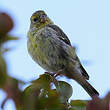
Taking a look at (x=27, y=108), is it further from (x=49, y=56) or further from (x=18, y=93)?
(x=49, y=56)

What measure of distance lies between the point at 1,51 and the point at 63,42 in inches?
143

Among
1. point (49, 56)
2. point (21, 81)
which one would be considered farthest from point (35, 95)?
point (49, 56)

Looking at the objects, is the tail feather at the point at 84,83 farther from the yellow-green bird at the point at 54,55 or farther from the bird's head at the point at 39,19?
the bird's head at the point at 39,19

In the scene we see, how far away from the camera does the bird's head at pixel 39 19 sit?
460 cm

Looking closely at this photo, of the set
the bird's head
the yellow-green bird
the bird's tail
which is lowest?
the bird's tail

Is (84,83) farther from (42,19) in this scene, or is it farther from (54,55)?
(42,19)

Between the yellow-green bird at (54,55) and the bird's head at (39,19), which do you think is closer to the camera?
the yellow-green bird at (54,55)

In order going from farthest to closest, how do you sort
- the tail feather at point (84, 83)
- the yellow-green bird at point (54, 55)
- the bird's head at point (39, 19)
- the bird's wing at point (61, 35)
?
the bird's head at point (39, 19), the bird's wing at point (61, 35), the yellow-green bird at point (54, 55), the tail feather at point (84, 83)

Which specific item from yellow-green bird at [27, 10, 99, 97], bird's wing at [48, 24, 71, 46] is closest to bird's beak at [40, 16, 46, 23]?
bird's wing at [48, 24, 71, 46]

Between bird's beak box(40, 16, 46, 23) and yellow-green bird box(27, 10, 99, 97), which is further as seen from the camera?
bird's beak box(40, 16, 46, 23)

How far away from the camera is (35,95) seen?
26.1 inches

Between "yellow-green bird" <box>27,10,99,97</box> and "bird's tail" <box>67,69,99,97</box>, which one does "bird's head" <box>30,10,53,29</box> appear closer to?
"yellow-green bird" <box>27,10,99,97</box>

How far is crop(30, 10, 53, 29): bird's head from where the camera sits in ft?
15.1

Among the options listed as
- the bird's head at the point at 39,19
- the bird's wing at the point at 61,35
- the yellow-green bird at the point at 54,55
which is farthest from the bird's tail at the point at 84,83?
the bird's head at the point at 39,19
